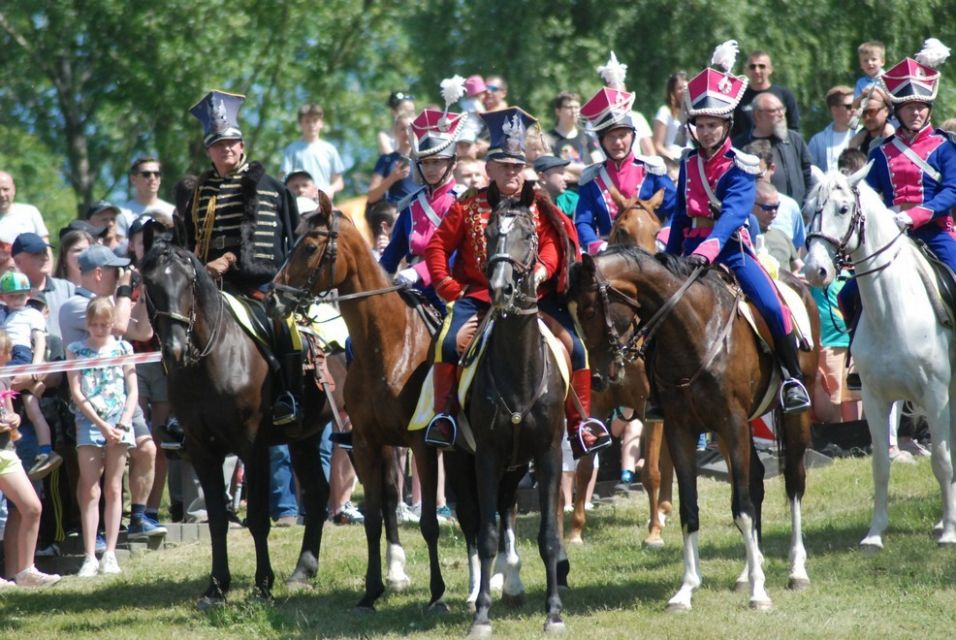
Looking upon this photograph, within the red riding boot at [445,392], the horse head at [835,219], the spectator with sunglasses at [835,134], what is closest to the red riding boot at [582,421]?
the red riding boot at [445,392]

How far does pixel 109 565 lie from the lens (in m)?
12.2

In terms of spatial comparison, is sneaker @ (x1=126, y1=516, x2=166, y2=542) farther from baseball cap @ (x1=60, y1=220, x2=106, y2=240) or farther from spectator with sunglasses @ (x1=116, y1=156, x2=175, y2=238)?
spectator with sunglasses @ (x1=116, y1=156, x2=175, y2=238)

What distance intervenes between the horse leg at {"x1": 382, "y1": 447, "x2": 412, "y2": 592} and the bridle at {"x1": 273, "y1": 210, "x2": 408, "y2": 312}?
4.04 ft

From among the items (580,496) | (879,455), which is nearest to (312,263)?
(580,496)

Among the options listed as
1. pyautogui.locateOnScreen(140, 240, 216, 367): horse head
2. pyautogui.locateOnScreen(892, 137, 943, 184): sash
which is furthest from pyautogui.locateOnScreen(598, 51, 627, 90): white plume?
pyautogui.locateOnScreen(140, 240, 216, 367): horse head

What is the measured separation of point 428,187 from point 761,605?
154 inches

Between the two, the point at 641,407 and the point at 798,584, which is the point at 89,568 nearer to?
the point at 641,407

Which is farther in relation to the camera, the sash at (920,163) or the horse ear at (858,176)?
the sash at (920,163)

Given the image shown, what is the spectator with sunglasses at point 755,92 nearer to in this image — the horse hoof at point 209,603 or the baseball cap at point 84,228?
the baseball cap at point 84,228

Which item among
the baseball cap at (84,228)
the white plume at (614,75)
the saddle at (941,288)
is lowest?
the saddle at (941,288)

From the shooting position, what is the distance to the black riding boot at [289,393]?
11008 millimetres

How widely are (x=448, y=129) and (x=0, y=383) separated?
384 cm

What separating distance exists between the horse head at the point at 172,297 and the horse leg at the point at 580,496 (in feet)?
12.2

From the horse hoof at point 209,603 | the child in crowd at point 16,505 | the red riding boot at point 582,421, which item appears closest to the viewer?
the red riding boot at point 582,421
